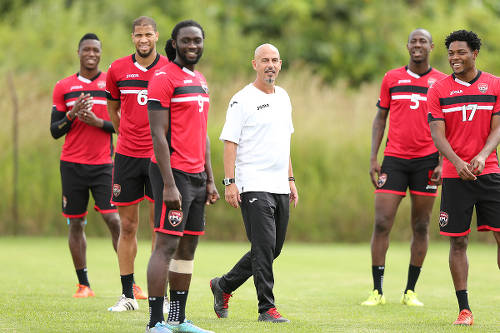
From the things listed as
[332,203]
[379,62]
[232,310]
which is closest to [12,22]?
[379,62]

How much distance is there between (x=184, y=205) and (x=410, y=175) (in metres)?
3.68

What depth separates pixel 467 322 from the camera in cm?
786

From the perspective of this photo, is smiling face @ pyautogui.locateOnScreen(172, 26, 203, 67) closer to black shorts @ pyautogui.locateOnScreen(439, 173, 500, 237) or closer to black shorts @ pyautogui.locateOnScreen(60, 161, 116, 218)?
black shorts @ pyautogui.locateOnScreen(439, 173, 500, 237)

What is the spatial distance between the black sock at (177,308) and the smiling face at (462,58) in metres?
3.18

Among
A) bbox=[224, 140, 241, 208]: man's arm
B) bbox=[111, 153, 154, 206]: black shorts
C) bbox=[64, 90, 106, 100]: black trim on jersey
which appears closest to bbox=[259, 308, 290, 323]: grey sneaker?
bbox=[224, 140, 241, 208]: man's arm

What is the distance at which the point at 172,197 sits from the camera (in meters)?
6.69

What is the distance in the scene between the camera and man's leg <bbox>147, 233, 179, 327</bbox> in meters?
6.75

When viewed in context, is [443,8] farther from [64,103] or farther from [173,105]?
[173,105]

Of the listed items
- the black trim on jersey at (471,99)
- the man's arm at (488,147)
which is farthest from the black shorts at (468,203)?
the black trim on jersey at (471,99)

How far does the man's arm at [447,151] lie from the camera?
7.73 m

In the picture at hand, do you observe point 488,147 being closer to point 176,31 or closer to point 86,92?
point 176,31

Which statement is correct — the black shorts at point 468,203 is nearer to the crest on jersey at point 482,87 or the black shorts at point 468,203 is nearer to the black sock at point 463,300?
the black sock at point 463,300

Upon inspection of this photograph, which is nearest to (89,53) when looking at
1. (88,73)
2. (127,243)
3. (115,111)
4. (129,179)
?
(88,73)

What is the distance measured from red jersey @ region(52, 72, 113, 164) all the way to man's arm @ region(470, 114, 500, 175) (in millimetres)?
4324
